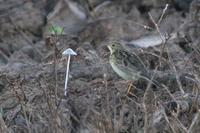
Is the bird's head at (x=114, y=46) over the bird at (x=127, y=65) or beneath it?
over

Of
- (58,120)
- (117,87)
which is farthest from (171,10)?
(58,120)

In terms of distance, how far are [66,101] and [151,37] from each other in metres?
3.58

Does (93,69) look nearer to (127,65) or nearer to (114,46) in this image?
(114,46)

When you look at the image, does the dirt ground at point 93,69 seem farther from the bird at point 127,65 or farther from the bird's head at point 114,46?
the bird's head at point 114,46

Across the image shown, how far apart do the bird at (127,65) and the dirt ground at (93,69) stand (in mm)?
134

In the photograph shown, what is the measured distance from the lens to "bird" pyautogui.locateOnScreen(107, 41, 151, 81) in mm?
9406

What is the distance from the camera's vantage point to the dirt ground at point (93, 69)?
25.5 feet

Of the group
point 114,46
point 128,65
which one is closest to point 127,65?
point 128,65

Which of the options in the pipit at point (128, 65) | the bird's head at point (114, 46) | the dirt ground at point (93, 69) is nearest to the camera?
the dirt ground at point (93, 69)

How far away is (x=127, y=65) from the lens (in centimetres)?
966

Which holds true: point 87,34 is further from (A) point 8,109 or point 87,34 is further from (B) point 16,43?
(A) point 8,109

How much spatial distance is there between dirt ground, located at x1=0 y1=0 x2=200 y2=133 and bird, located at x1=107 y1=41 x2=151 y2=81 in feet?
0.44

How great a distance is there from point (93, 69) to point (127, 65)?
696mm

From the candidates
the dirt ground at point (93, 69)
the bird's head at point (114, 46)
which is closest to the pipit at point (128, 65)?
the bird's head at point (114, 46)
